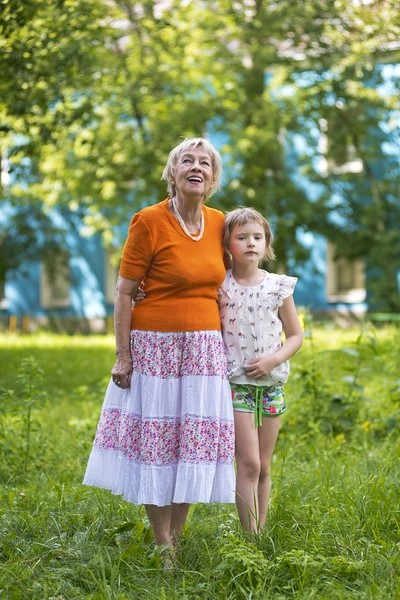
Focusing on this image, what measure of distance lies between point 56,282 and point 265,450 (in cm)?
2530

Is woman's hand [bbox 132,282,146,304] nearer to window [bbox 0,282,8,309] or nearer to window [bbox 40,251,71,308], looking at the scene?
window [bbox 40,251,71,308]

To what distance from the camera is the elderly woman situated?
3.88 metres

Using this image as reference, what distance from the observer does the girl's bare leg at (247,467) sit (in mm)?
3994

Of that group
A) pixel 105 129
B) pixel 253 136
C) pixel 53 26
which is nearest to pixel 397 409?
pixel 53 26

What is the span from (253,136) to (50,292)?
11898 millimetres

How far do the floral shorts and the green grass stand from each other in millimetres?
539

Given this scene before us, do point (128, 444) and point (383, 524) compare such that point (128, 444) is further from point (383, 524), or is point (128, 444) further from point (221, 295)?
point (383, 524)

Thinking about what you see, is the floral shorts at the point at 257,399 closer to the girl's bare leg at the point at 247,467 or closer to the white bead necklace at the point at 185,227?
the girl's bare leg at the point at 247,467

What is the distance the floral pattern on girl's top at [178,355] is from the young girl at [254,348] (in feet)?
0.47

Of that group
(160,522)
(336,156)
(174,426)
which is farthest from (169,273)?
(336,156)

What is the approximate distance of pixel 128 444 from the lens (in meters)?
3.94

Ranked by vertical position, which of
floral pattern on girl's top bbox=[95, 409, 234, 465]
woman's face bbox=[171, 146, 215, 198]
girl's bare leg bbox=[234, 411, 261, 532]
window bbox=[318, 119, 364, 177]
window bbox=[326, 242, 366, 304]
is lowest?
window bbox=[326, 242, 366, 304]

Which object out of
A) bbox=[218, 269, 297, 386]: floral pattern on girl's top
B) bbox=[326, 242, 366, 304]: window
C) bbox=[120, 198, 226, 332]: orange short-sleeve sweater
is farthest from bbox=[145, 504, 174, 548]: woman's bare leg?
bbox=[326, 242, 366, 304]: window

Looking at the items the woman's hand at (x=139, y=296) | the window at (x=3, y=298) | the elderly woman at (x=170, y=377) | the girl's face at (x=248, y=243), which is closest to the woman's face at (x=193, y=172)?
the elderly woman at (x=170, y=377)
